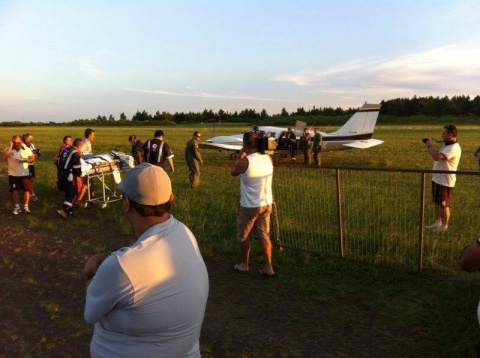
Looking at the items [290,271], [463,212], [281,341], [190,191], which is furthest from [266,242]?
[190,191]

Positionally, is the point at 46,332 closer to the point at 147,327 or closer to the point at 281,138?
the point at 147,327

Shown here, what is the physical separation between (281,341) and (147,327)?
2482mm

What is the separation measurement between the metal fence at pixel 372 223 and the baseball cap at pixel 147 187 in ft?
14.0

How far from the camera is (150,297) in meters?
1.77

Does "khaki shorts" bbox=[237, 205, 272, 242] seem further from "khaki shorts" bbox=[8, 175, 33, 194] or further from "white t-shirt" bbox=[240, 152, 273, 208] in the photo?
"khaki shorts" bbox=[8, 175, 33, 194]

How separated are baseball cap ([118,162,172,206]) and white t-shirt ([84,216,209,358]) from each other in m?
0.12

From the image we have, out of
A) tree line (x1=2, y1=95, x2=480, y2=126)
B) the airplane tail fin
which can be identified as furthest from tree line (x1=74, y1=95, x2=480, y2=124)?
the airplane tail fin

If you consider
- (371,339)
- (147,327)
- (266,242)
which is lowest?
(371,339)

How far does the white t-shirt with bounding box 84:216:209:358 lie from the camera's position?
1.75m

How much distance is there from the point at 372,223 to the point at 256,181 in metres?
3.52

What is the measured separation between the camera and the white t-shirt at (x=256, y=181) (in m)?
5.16

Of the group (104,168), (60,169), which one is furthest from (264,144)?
(104,168)

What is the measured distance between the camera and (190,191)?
11.8m

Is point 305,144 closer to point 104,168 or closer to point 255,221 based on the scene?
point 104,168
